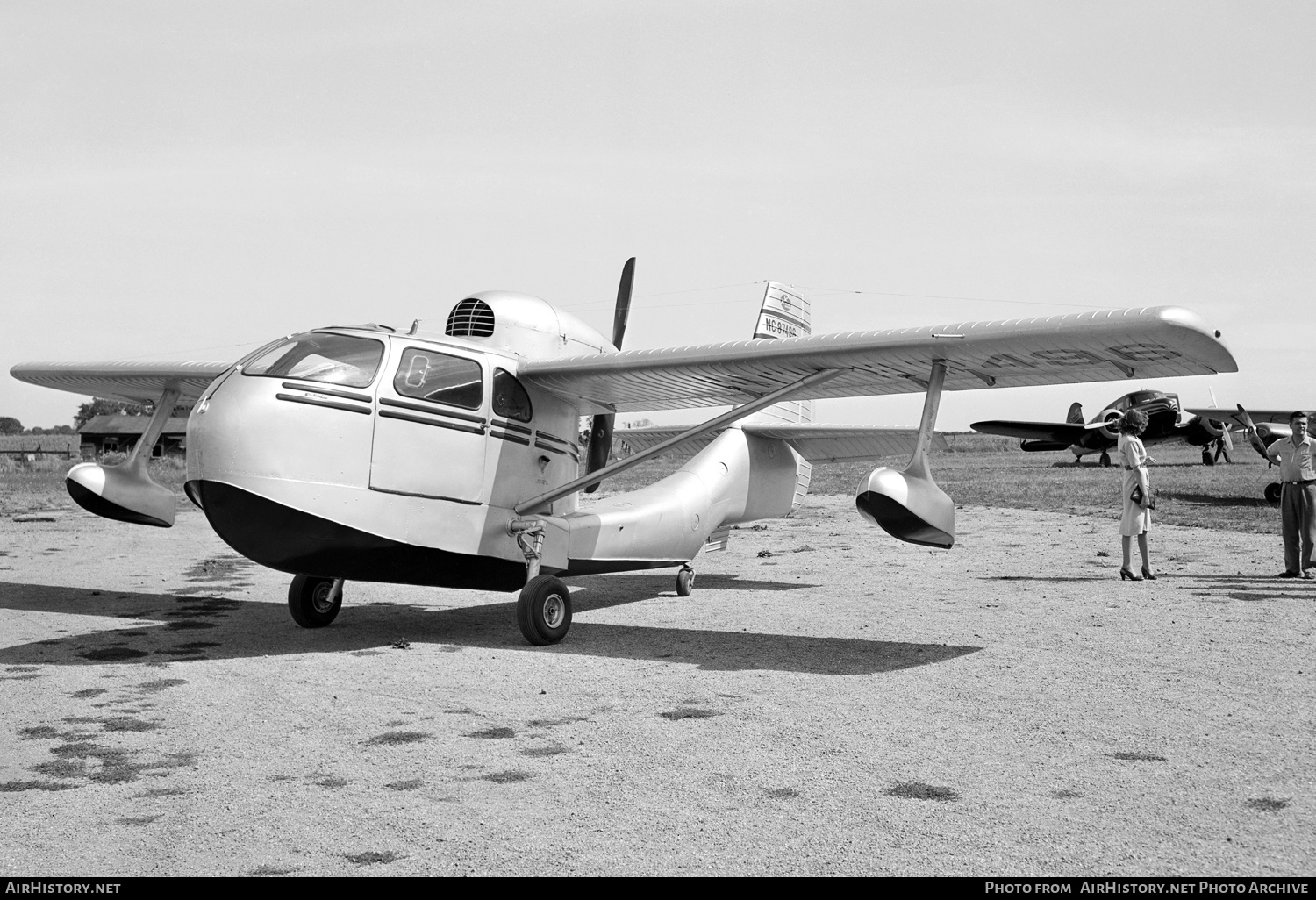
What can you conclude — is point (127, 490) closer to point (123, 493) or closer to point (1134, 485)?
point (123, 493)

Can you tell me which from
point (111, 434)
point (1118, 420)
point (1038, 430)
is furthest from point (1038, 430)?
point (111, 434)

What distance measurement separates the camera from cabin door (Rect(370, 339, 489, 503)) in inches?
345

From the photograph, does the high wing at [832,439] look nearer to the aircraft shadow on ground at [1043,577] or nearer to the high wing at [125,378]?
the aircraft shadow on ground at [1043,577]

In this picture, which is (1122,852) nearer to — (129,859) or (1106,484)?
(129,859)

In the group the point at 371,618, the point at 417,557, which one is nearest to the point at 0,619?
the point at 371,618

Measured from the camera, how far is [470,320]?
1043 cm

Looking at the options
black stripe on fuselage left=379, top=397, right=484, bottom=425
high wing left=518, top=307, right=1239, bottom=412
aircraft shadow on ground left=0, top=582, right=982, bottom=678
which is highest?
high wing left=518, top=307, right=1239, bottom=412

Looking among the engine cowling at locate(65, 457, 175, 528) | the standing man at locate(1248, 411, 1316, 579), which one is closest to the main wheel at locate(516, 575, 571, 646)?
the engine cowling at locate(65, 457, 175, 528)

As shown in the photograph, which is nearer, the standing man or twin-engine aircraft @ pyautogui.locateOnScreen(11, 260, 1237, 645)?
twin-engine aircraft @ pyautogui.locateOnScreen(11, 260, 1237, 645)

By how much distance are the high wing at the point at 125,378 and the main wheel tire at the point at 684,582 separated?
5.89 m

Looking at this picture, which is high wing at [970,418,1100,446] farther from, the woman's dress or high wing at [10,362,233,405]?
high wing at [10,362,233,405]

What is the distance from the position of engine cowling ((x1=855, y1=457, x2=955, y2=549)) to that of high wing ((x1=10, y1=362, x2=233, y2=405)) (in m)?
7.60

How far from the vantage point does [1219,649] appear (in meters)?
8.55

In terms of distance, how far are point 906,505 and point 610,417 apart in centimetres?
535
